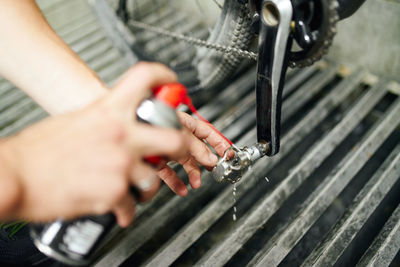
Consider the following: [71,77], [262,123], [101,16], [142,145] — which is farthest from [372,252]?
[101,16]

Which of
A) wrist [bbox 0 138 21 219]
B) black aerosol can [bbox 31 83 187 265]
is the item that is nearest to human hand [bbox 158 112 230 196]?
black aerosol can [bbox 31 83 187 265]

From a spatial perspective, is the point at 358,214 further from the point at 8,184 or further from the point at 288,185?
the point at 8,184

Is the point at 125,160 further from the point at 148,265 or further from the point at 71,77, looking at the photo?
the point at 148,265

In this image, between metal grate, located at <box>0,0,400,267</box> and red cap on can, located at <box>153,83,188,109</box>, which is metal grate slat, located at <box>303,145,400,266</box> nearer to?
metal grate, located at <box>0,0,400,267</box>

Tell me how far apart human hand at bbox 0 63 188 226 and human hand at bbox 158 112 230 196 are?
28cm

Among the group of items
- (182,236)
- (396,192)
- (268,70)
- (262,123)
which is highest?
(268,70)

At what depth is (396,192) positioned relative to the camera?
104 centimetres

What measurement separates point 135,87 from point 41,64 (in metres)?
0.36

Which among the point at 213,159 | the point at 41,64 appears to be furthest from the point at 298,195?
the point at 41,64

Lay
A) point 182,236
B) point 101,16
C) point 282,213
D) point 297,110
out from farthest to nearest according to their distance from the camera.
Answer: point 101,16 → point 297,110 → point 282,213 → point 182,236

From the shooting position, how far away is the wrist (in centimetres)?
40

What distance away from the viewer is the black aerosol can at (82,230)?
0.46 metres

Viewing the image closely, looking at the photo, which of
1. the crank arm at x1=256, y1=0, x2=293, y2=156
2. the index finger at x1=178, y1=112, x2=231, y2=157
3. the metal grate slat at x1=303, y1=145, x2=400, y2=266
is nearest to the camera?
the crank arm at x1=256, y1=0, x2=293, y2=156

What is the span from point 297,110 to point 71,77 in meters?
1.00
